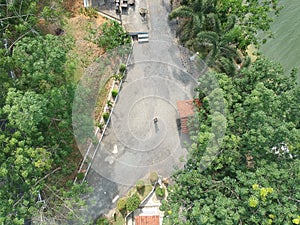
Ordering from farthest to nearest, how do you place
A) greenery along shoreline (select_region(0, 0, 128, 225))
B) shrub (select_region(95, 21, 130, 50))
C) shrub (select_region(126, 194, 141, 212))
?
1. shrub (select_region(95, 21, 130, 50))
2. shrub (select_region(126, 194, 141, 212))
3. greenery along shoreline (select_region(0, 0, 128, 225))

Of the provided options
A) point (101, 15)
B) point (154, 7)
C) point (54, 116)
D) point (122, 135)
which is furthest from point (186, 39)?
point (54, 116)

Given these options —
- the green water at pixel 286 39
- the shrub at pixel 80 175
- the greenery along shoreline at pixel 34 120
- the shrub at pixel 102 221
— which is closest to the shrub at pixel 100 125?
the greenery along shoreline at pixel 34 120

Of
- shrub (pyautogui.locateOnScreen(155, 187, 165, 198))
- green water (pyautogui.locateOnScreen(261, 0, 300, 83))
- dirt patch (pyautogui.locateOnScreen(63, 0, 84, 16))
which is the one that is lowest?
shrub (pyautogui.locateOnScreen(155, 187, 165, 198))

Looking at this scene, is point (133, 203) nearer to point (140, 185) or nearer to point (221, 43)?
point (140, 185)

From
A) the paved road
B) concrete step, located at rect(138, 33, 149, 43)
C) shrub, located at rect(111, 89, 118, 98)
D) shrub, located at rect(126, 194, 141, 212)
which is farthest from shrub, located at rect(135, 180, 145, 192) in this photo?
concrete step, located at rect(138, 33, 149, 43)

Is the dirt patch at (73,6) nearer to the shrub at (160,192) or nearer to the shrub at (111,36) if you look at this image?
the shrub at (111,36)

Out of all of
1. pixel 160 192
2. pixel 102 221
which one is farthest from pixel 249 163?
pixel 102 221

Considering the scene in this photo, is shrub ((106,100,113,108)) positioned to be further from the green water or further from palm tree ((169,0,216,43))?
the green water

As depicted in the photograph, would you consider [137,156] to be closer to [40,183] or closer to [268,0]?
[40,183]
